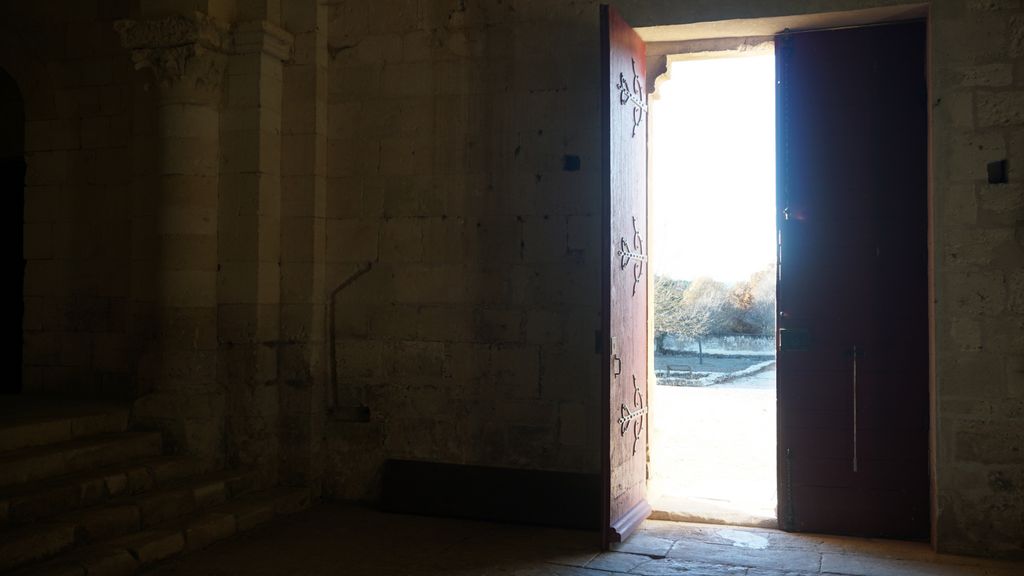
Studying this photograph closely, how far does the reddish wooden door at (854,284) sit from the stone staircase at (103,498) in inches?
109

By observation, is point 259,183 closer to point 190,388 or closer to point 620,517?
point 190,388

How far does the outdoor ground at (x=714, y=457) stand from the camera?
4.62 m

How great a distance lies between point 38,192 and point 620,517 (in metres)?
4.33

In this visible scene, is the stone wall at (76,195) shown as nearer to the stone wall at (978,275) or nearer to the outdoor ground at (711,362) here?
the stone wall at (978,275)

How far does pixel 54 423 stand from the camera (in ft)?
14.0

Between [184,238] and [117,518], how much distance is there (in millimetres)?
1594

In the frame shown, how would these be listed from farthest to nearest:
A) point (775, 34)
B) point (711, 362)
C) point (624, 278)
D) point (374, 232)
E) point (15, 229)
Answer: point (711, 362) → point (15, 229) → point (374, 232) → point (775, 34) → point (624, 278)

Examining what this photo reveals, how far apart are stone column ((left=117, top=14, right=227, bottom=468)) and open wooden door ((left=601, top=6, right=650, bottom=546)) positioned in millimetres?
2224

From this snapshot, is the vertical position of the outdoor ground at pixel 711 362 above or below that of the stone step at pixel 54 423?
below

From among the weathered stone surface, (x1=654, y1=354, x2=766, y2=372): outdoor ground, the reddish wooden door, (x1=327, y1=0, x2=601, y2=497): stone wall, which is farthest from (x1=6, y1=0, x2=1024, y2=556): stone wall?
(x1=654, y1=354, x2=766, y2=372): outdoor ground

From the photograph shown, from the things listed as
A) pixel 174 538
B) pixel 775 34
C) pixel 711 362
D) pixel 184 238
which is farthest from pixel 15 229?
pixel 711 362

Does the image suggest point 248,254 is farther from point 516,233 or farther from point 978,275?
point 978,275

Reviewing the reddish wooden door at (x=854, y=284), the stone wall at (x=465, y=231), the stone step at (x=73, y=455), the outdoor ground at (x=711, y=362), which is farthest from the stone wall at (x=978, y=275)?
the outdoor ground at (x=711, y=362)

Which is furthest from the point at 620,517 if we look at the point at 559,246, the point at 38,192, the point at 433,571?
the point at 38,192
